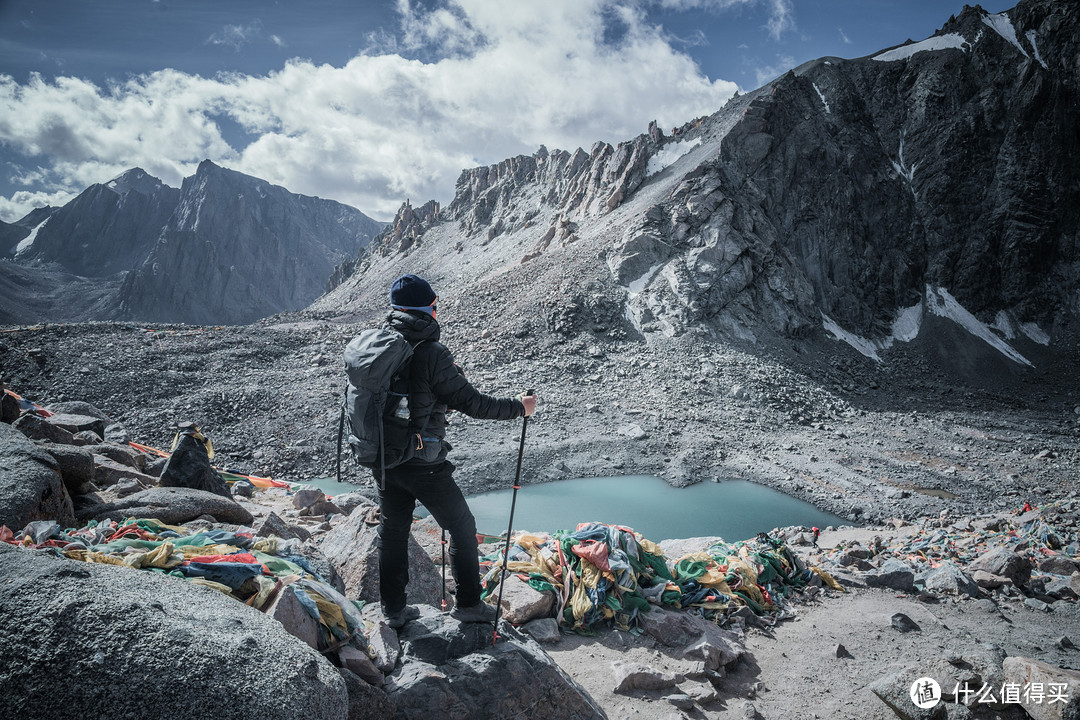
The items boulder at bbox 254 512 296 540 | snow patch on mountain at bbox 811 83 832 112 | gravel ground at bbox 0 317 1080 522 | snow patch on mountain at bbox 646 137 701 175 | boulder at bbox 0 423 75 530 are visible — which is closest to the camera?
boulder at bbox 0 423 75 530

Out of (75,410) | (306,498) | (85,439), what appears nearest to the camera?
(306,498)

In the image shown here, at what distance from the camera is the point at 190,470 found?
25.2ft

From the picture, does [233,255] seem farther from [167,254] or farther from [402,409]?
[402,409]

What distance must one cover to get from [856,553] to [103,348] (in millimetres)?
28130

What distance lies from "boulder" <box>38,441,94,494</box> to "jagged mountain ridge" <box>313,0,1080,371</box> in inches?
786

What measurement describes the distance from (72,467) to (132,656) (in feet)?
18.6

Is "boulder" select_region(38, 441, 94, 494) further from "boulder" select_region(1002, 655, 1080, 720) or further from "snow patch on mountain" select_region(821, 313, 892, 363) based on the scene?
"snow patch on mountain" select_region(821, 313, 892, 363)

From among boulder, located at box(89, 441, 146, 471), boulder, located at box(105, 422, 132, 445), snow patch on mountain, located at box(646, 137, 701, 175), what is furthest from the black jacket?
snow patch on mountain, located at box(646, 137, 701, 175)

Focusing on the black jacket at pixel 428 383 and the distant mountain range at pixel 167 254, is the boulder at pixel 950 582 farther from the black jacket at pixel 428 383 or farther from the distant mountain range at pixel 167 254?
the distant mountain range at pixel 167 254

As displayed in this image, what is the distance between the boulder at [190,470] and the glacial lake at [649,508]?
497 cm

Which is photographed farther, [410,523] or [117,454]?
[117,454]

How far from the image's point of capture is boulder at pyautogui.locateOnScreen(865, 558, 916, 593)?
6.39 m

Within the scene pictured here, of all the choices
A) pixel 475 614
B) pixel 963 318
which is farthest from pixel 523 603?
pixel 963 318

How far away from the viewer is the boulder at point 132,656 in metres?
1.70
